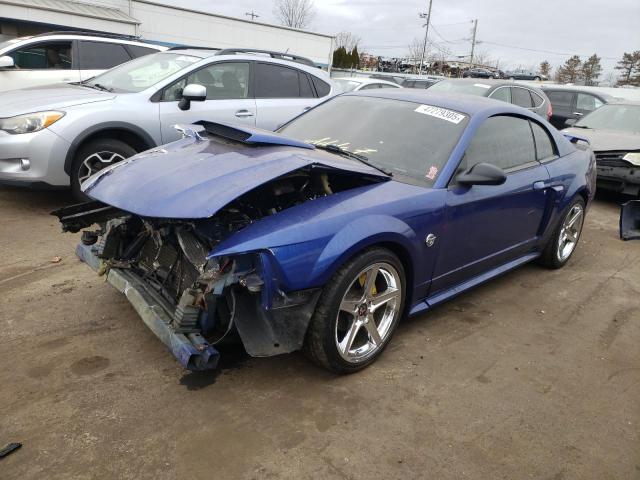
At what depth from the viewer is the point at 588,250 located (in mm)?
5812

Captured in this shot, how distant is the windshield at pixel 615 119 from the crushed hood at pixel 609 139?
284 millimetres

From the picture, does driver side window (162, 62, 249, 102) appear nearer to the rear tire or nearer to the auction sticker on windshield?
the rear tire

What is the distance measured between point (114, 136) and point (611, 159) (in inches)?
266

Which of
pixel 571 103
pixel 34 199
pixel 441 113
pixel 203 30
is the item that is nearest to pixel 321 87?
pixel 441 113

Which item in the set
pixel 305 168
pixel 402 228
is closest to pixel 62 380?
pixel 305 168

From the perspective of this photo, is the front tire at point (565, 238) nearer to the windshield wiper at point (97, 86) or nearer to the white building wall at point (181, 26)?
the windshield wiper at point (97, 86)

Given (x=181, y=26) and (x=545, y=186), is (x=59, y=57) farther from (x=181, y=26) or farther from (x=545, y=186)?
(x=181, y=26)

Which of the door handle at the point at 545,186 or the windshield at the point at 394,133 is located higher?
the windshield at the point at 394,133

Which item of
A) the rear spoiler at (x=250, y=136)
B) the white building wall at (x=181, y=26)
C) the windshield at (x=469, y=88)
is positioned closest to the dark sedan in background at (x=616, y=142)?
the windshield at (x=469, y=88)

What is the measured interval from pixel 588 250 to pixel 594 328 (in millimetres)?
2199

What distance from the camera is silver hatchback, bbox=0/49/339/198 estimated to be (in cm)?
506

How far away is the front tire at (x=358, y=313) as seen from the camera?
2.71 meters

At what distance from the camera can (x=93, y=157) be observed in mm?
5375

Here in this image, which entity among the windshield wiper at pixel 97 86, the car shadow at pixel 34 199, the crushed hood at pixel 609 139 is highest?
the windshield wiper at pixel 97 86
